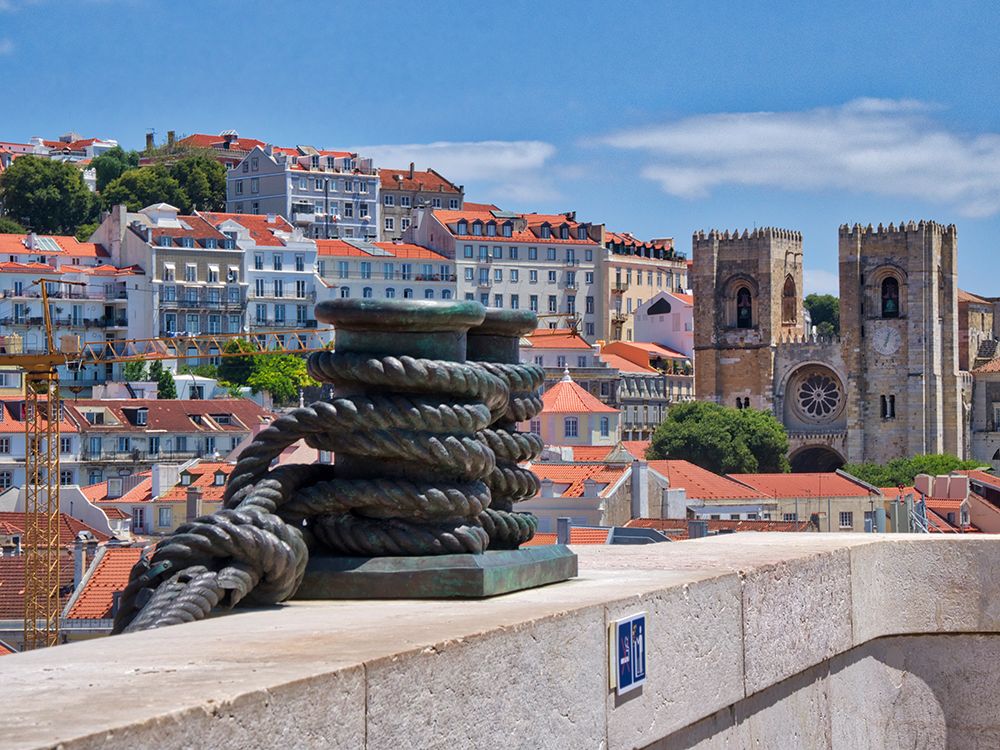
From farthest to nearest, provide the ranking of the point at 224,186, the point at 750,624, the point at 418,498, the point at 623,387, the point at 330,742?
the point at 224,186 → the point at 623,387 → the point at 750,624 → the point at 418,498 → the point at 330,742

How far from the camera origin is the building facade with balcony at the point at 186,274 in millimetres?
96250

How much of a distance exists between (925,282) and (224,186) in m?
53.5

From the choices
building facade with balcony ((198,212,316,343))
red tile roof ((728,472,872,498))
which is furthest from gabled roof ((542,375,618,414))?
building facade with balcony ((198,212,316,343))

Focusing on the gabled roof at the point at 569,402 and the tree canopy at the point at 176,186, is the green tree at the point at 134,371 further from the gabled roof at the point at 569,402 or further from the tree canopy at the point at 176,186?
the tree canopy at the point at 176,186

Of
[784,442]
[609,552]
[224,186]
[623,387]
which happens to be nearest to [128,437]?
[784,442]

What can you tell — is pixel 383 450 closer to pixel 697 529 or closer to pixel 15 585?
pixel 697 529

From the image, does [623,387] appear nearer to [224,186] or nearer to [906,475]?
[906,475]

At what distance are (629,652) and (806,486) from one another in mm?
56800

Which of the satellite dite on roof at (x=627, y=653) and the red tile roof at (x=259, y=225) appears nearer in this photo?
the satellite dite on roof at (x=627, y=653)

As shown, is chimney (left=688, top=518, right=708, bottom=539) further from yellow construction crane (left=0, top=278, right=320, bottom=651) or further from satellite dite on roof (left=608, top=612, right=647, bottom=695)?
satellite dite on roof (left=608, top=612, right=647, bottom=695)

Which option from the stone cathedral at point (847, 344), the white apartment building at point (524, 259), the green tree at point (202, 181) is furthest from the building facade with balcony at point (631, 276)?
the stone cathedral at point (847, 344)

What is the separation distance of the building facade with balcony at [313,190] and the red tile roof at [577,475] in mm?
63561

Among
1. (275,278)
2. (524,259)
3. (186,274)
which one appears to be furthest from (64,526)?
(524,259)

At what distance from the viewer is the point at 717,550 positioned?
5.98 meters
